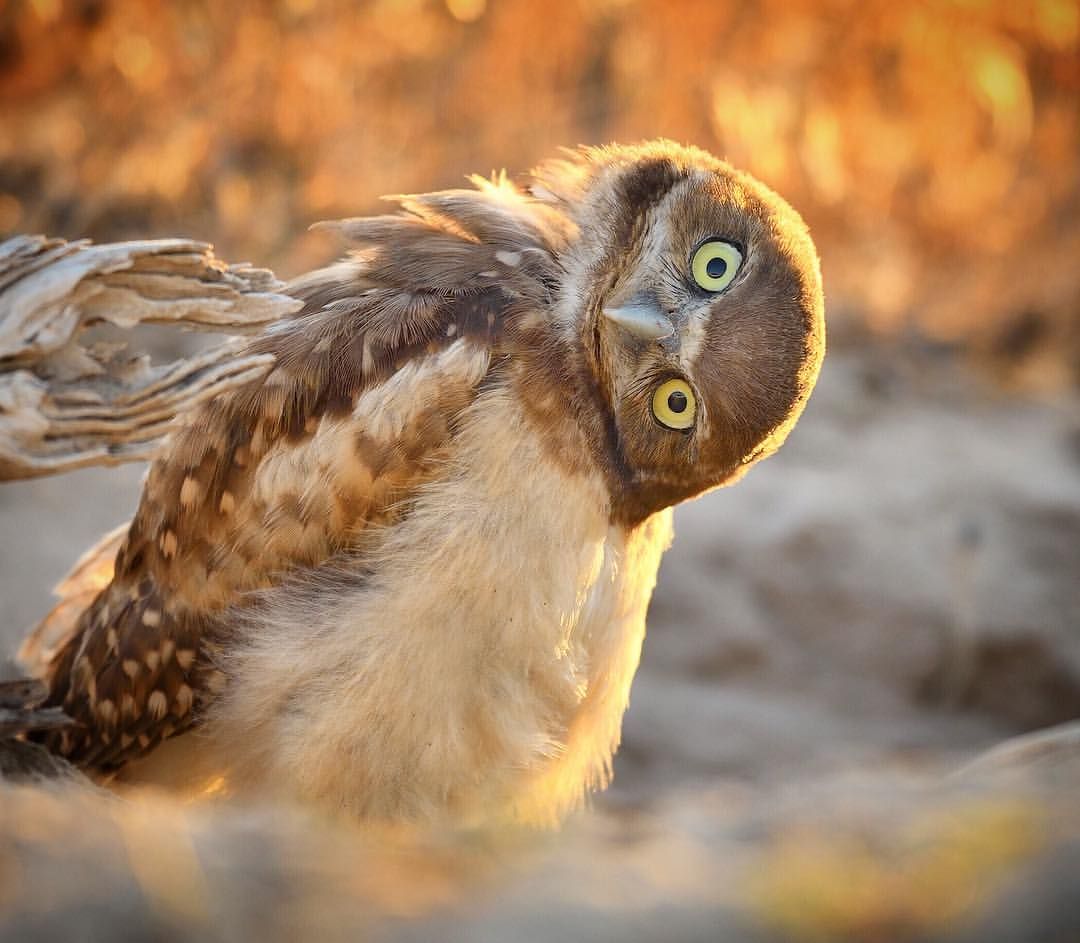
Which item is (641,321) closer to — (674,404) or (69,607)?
(674,404)

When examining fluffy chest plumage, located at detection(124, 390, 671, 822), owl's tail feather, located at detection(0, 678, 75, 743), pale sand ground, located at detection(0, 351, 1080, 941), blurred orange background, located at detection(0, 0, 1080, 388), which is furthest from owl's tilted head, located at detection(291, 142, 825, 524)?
blurred orange background, located at detection(0, 0, 1080, 388)

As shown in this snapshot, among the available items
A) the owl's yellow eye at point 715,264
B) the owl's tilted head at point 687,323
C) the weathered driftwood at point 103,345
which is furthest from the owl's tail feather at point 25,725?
the owl's yellow eye at point 715,264

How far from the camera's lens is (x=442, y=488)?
8.46 ft

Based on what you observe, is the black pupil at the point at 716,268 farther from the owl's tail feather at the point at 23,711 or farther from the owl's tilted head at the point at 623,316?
the owl's tail feather at the point at 23,711

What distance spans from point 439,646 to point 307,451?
20.8 inches

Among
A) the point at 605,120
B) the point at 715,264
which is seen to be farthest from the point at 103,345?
the point at 605,120

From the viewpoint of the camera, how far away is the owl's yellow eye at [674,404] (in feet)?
8.93

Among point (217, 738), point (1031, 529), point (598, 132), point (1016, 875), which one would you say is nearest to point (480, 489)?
point (217, 738)

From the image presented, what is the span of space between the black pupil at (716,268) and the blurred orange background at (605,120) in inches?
140

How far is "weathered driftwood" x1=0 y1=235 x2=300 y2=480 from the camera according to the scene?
262 cm

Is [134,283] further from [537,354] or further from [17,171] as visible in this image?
[17,171]

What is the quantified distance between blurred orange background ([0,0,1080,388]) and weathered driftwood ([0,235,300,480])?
356 centimetres

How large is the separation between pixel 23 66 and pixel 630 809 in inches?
179

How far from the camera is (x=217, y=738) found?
2.72 meters
